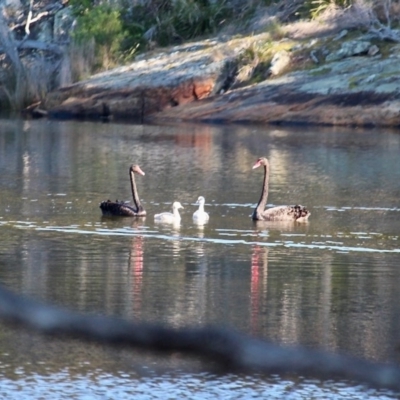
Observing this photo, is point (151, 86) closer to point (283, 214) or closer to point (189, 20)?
point (189, 20)

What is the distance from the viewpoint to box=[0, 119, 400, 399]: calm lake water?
21.9ft

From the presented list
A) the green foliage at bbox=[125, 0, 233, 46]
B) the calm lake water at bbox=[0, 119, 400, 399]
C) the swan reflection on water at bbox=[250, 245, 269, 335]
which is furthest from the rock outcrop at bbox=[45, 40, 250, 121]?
the swan reflection on water at bbox=[250, 245, 269, 335]

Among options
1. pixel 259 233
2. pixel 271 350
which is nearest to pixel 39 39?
pixel 259 233

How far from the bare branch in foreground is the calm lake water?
0.19 feet

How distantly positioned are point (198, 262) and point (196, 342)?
10.0 metres

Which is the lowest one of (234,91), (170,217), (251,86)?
(170,217)

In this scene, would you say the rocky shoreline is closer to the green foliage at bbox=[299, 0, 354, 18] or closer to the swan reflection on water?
the green foliage at bbox=[299, 0, 354, 18]

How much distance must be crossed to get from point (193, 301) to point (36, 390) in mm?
3099

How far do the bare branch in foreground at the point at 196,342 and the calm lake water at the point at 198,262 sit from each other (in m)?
0.06

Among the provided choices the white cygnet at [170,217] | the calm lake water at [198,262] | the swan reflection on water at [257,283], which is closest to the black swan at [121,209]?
the calm lake water at [198,262]

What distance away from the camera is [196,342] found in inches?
75.1

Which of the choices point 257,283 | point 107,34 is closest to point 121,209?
point 257,283

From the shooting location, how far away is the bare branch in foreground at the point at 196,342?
1909mm

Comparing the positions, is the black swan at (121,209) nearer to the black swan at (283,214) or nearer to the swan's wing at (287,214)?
the black swan at (283,214)
